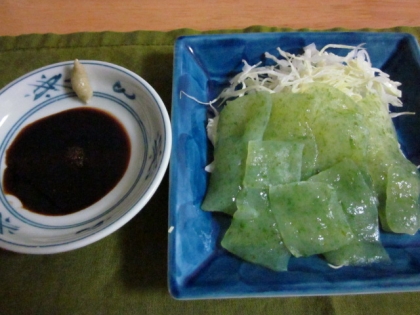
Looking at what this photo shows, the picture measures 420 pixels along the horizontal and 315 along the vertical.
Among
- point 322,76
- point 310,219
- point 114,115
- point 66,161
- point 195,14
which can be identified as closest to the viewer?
point 310,219

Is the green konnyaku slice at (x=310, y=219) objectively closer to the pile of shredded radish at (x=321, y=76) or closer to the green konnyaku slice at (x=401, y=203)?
the green konnyaku slice at (x=401, y=203)

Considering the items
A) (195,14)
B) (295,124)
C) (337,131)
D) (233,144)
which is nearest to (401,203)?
(337,131)

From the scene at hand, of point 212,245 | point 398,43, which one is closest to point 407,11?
point 398,43

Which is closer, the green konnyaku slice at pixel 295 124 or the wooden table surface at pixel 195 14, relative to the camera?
the green konnyaku slice at pixel 295 124

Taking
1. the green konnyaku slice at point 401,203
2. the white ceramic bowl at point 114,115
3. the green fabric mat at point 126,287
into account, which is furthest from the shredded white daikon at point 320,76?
the green fabric mat at point 126,287

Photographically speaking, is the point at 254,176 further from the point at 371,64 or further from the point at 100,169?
the point at 371,64

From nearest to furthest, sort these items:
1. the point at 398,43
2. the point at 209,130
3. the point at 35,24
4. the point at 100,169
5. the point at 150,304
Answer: the point at 150,304 → the point at 100,169 → the point at 209,130 → the point at 398,43 → the point at 35,24

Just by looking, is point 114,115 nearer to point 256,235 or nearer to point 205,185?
point 205,185
